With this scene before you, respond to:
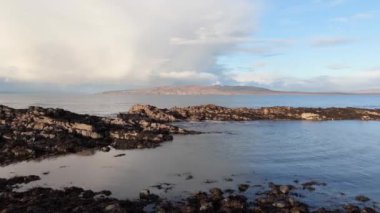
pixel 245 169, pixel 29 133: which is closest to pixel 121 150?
pixel 29 133

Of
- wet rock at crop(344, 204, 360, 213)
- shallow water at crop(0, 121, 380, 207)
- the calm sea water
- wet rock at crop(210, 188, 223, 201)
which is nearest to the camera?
wet rock at crop(344, 204, 360, 213)

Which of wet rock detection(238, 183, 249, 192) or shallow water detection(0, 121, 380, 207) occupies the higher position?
shallow water detection(0, 121, 380, 207)

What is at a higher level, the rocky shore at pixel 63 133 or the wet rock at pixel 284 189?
the rocky shore at pixel 63 133

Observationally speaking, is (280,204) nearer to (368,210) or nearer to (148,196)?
(368,210)

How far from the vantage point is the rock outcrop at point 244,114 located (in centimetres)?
6650

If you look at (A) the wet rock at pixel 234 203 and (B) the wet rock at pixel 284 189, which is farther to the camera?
(B) the wet rock at pixel 284 189

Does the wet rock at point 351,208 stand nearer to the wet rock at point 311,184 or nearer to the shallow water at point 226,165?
the shallow water at point 226,165

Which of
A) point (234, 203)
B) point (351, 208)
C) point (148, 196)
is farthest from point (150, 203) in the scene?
point (351, 208)

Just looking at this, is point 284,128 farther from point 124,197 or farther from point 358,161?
point 124,197

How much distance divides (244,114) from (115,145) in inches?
1407

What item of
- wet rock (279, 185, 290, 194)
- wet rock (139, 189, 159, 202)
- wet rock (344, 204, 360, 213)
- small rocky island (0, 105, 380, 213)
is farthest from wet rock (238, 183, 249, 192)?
wet rock (344, 204, 360, 213)

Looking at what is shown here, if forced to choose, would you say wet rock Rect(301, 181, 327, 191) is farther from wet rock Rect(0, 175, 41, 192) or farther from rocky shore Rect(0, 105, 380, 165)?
rocky shore Rect(0, 105, 380, 165)

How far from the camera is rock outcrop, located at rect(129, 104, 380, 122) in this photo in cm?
6650

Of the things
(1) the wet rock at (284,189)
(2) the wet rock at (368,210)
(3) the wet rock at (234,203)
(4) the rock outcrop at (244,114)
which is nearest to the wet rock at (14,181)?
(3) the wet rock at (234,203)
